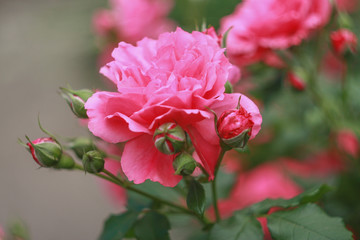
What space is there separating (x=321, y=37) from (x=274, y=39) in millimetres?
121

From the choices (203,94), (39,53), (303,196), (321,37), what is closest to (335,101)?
(321,37)

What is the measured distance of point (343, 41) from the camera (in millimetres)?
625

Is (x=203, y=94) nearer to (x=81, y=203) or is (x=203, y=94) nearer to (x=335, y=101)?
(x=335, y=101)

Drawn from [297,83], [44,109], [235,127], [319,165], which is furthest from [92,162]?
[44,109]

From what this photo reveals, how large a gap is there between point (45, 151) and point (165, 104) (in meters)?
0.16

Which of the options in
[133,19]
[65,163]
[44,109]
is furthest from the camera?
[44,109]

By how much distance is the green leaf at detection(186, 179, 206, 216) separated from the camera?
1.33 ft

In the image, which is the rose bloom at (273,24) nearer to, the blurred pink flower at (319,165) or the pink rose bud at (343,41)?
the pink rose bud at (343,41)

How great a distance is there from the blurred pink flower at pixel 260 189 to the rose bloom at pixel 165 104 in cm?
38

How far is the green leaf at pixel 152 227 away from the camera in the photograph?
480mm

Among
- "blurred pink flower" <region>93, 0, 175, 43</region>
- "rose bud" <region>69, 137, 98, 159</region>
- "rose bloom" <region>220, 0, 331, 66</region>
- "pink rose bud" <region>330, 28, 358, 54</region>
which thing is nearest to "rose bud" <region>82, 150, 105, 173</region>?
"rose bud" <region>69, 137, 98, 159</region>

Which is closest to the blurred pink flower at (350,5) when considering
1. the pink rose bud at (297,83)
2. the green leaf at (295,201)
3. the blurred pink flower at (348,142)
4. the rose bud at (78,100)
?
the blurred pink flower at (348,142)

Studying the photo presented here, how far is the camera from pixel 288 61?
716mm

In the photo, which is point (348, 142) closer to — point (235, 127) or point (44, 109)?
point (235, 127)
